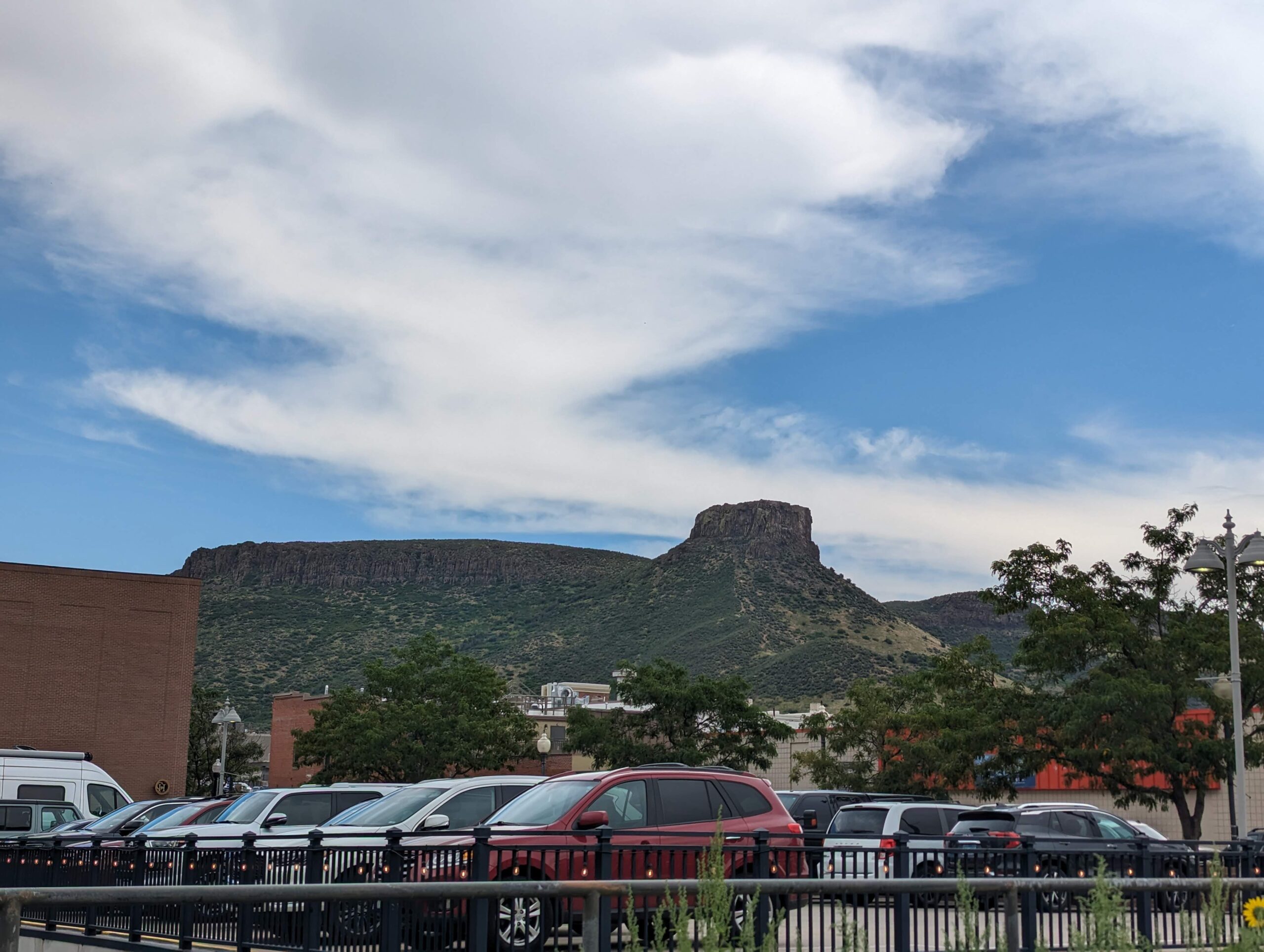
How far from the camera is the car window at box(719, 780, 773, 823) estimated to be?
15.6m

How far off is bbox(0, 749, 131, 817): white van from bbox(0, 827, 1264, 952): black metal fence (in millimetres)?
13108

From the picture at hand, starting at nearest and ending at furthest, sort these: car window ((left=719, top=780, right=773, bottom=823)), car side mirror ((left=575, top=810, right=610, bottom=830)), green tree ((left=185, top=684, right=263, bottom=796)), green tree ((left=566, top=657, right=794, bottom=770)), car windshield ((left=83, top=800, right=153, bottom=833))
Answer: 1. car side mirror ((left=575, top=810, right=610, bottom=830))
2. car window ((left=719, top=780, right=773, bottom=823))
3. car windshield ((left=83, top=800, right=153, bottom=833))
4. green tree ((left=566, top=657, right=794, bottom=770))
5. green tree ((left=185, top=684, right=263, bottom=796))

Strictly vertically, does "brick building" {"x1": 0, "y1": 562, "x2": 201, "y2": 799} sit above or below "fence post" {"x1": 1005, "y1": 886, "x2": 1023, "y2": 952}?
above

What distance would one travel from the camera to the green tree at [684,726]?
51.2 meters

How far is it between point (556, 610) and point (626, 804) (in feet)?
376

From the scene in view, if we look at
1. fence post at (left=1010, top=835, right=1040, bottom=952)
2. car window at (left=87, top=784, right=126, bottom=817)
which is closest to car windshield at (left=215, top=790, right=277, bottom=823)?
car window at (left=87, top=784, right=126, bottom=817)

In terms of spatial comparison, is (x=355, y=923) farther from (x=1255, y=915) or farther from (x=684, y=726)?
(x=684, y=726)

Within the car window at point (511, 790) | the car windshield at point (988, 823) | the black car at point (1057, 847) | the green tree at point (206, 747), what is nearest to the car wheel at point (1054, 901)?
the black car at point (1057, 847)

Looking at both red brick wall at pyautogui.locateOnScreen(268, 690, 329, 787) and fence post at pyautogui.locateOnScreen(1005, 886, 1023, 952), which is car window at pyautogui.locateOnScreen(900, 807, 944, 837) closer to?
fence post at pyautogui.locateOnScreen(1005, 886, 1023, 952)

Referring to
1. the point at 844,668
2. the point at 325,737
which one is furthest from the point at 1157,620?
the point at 844,668

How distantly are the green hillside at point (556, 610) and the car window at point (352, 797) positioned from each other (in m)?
62.3

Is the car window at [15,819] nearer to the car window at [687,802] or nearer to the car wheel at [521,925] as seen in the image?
the car window at [687,802]

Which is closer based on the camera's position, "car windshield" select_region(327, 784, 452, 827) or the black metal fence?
the black metal fence

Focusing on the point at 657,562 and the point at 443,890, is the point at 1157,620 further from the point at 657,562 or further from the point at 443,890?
the point at 657,562
